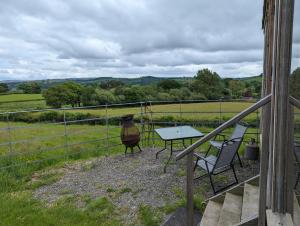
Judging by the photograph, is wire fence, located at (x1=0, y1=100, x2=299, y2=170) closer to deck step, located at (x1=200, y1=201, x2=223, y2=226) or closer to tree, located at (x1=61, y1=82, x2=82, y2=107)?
tree, located at (x1=61, y1=82, x2=82, y2=107)

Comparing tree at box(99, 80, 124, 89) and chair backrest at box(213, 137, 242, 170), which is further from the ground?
tree at box(99, 80, 124, 89)

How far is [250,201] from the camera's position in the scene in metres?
2.72

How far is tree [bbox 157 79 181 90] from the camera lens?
14.2 metres

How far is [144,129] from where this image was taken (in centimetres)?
740

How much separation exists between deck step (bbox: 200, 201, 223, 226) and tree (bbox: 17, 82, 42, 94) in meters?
12.0

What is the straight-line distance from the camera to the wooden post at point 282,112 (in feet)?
5.89

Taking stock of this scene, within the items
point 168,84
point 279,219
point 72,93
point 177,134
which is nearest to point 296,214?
point 279,219

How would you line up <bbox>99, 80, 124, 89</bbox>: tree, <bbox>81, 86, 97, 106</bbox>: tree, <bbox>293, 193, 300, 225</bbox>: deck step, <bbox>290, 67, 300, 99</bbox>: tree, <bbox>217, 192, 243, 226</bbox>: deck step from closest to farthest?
<bbox>293, 193, 300, 225</bbox>: deck step → <bbox>290, 67, 300, 99</bbox>: tree → <bbox>217, 192, 243, 226</bbox>: deck step → <bbox>81, 86, 97, 106</bbox>: tree → <bbox>99, 80, 124, 89</bbox>: tree

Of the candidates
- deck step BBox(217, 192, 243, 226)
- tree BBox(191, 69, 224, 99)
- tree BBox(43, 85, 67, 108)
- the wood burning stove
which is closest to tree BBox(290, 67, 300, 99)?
deck step BBox(217, 192, 243, 226)

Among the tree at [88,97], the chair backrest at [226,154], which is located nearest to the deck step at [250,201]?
the chair backrest at [226,154]

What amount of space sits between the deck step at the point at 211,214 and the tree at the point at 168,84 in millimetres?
10902

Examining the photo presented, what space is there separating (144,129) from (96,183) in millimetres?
2970

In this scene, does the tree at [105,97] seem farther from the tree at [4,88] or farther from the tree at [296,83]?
the tree at [296,83]

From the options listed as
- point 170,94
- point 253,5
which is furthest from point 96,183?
point 170,94
